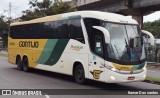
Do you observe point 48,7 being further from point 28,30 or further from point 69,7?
point 28,30

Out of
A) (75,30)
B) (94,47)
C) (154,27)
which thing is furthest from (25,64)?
(154,27)

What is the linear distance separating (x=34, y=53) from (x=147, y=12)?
2796 centimetres

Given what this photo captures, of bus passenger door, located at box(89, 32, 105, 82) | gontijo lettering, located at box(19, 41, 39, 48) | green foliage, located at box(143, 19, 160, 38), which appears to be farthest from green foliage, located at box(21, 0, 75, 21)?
green foliage, located at box(143, 19, 160, 38)

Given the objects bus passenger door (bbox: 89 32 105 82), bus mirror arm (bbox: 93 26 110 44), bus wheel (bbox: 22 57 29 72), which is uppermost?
bus mirror arm (bbox: 93 26 110 44)

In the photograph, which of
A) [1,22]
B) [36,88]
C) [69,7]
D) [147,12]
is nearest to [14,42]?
[36,88]

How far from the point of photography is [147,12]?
47.3 meters

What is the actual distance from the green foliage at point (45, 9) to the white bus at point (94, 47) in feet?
82.8

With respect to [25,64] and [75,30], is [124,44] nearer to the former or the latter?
[75,30]

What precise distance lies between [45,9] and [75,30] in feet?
114

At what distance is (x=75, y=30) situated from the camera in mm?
17344

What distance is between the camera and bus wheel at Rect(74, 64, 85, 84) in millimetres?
16623

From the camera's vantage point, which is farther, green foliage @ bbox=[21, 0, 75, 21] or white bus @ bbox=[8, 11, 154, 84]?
green foliage @ bbox=[21, 0, 75, 21]

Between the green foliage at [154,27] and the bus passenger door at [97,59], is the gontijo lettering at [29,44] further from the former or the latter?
the green foliage at [154,27]

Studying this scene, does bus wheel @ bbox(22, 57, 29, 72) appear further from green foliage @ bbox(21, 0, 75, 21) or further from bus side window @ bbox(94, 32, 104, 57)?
green foliage @ bbox(21, 0, 75, 21)
